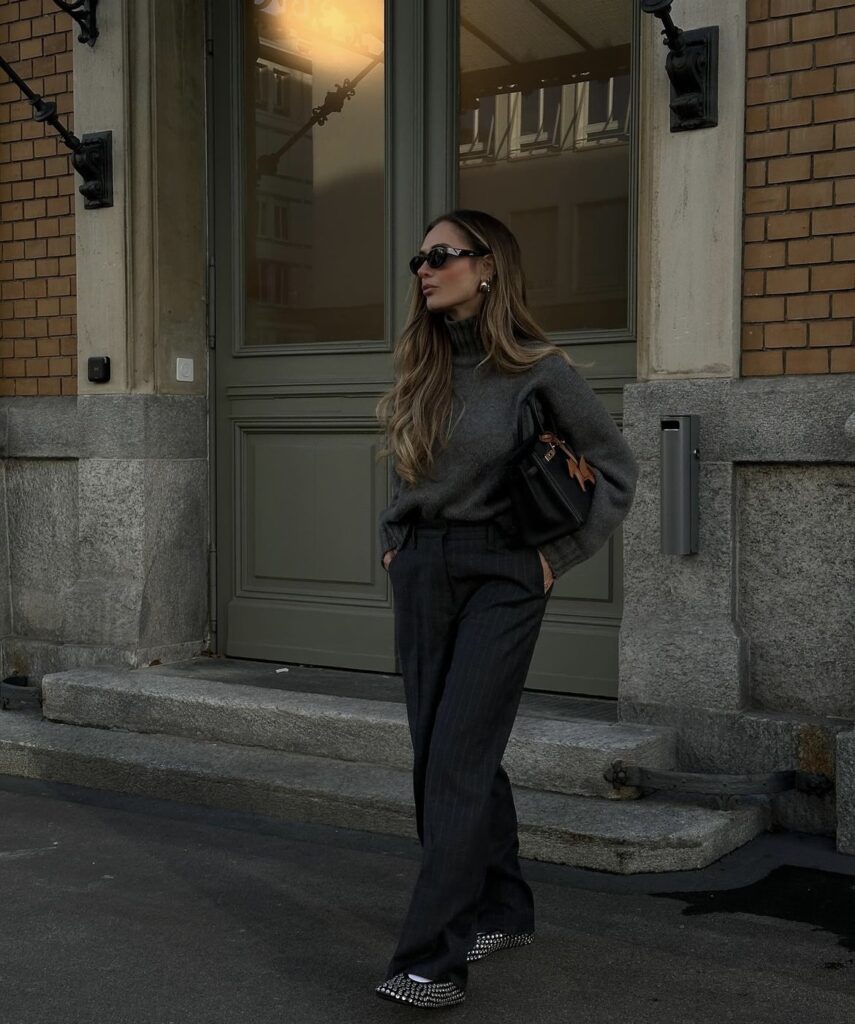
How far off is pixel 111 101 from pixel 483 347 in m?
3.86

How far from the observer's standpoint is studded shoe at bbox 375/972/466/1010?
11.2 ft

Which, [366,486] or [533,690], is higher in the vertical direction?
[366,486]

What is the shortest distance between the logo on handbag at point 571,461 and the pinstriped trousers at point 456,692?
0.73 feet

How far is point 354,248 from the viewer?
675 centimetres

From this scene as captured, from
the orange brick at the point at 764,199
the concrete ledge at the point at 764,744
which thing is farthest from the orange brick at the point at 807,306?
the concrete ledge at the point at 764,744

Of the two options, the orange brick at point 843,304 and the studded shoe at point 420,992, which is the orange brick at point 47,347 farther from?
the studded shoe at point 420,992

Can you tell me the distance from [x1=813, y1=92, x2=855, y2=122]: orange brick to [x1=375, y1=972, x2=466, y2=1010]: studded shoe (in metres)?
3.23

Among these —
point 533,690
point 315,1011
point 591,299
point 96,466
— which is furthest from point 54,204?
point 315,1011

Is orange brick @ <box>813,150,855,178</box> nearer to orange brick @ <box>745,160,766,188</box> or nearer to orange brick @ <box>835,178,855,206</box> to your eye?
orange brick @ <box>835,178,855,206</box>

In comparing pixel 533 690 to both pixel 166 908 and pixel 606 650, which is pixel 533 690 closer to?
pixel 606 650

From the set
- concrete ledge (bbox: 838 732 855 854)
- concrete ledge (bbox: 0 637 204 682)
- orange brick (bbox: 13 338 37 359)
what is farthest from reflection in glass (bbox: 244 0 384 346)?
concrete ledge (bbox: 838 732 855 854)

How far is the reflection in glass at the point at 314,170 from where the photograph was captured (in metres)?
6.69

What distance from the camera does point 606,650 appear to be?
6020 millimetres

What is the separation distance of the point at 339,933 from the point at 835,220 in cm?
290
